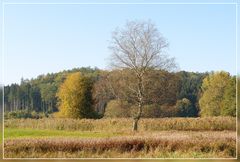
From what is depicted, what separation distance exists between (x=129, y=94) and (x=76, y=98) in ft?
5.18

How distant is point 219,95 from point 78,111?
394 cm

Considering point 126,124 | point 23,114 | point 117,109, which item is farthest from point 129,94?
point 23,114

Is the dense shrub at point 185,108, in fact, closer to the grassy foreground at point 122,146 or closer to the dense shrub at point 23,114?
the grassy foreground at point 122,146

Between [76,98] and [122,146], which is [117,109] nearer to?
[76,98]

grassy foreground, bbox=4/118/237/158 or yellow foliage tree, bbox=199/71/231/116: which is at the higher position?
yellow foliage tree, bbox=199/71/231/116

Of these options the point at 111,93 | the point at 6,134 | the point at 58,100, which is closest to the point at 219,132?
the point at 111,93

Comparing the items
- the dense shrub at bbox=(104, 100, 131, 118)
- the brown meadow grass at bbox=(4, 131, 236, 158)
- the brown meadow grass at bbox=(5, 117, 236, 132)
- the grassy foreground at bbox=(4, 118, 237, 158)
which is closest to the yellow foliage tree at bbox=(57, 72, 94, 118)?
the brown meadow grass at bbox=(5, 117, 236, 132)

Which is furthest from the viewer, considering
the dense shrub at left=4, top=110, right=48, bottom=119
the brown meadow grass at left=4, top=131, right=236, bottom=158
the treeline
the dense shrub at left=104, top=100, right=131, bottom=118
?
the dense shrub at left=104, top=100, right=131, bottom=118

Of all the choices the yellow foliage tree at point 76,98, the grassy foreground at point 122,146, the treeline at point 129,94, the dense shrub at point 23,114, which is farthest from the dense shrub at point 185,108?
the dense shrub at point 23,114

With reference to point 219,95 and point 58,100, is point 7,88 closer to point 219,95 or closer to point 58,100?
point 58,100

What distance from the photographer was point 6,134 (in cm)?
1172

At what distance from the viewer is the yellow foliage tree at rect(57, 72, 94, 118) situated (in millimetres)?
12797

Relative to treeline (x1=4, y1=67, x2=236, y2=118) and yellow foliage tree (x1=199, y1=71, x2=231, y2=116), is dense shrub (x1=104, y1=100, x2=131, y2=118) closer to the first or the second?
treeline (x1=4, y1=67, x2=236, y2=118)

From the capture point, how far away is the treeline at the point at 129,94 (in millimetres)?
12680
